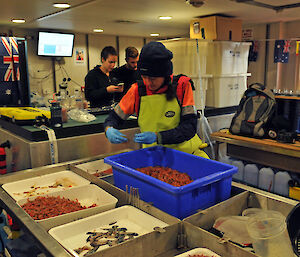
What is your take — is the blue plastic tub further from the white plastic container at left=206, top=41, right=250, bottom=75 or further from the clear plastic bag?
the white plastic container at left=206, top=41, right=250, bottom=75

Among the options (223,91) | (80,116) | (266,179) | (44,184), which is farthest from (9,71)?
(266,179)

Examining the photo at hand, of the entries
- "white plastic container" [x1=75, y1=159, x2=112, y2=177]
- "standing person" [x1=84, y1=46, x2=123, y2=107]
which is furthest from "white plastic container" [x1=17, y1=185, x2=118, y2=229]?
"standing person" [x1=84, y1=46, x2=123, y2=107]

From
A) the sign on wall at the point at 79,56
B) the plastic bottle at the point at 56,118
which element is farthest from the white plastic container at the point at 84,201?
the sign on wall at the point at 79,56

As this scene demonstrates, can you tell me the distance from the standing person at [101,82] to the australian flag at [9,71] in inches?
34.4

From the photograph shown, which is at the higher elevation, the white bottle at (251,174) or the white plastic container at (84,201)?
the white plastic container at (84,201)

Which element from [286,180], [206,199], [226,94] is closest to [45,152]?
[206,199]

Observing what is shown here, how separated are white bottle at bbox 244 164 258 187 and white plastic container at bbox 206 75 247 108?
3.37ft

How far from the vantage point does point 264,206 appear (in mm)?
1433

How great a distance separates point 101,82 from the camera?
386cm

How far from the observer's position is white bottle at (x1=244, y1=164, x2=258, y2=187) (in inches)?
143

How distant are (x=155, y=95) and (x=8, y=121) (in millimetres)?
1335

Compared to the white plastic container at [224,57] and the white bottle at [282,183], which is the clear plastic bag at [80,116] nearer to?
the white bottle at [282,183]

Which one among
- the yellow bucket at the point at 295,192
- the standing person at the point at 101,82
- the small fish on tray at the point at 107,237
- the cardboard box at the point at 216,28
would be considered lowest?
the yellow bucket at the point at 295,192

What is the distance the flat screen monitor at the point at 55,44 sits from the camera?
21.4 feet
